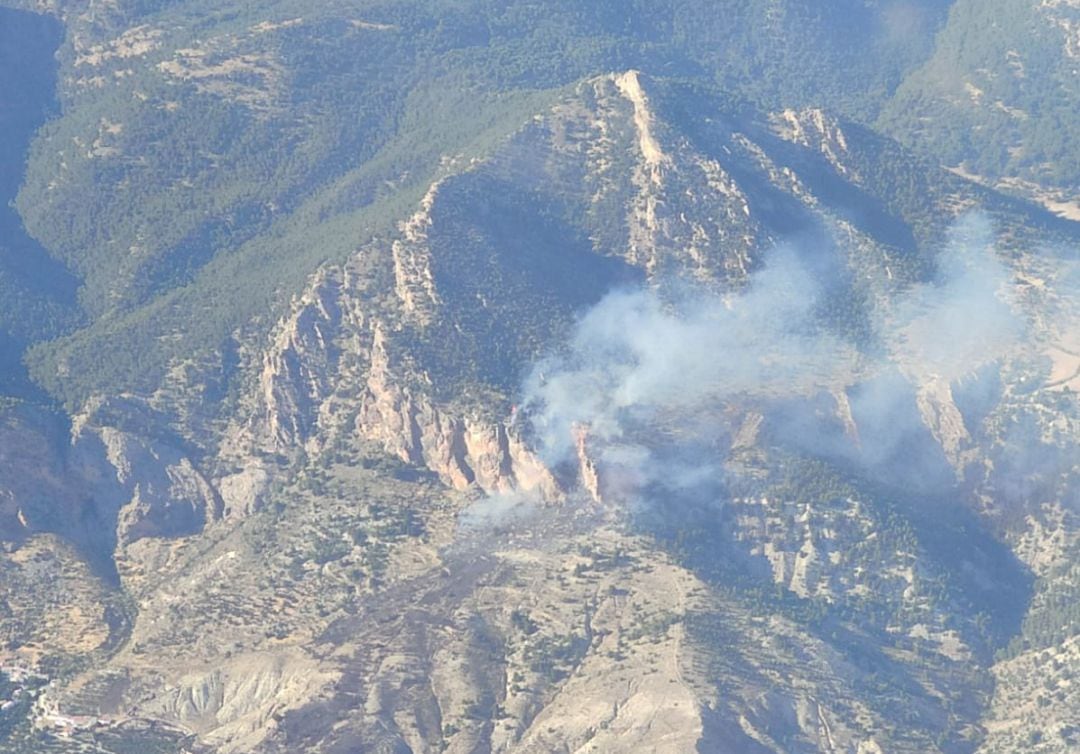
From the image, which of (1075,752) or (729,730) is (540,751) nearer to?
(729,730)

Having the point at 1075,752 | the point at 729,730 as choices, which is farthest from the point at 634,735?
the point at 1075,752

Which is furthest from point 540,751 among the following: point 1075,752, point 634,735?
point 1075,752

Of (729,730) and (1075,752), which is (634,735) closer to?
Answer: (729,730)

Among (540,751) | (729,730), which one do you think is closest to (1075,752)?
(729,730)
